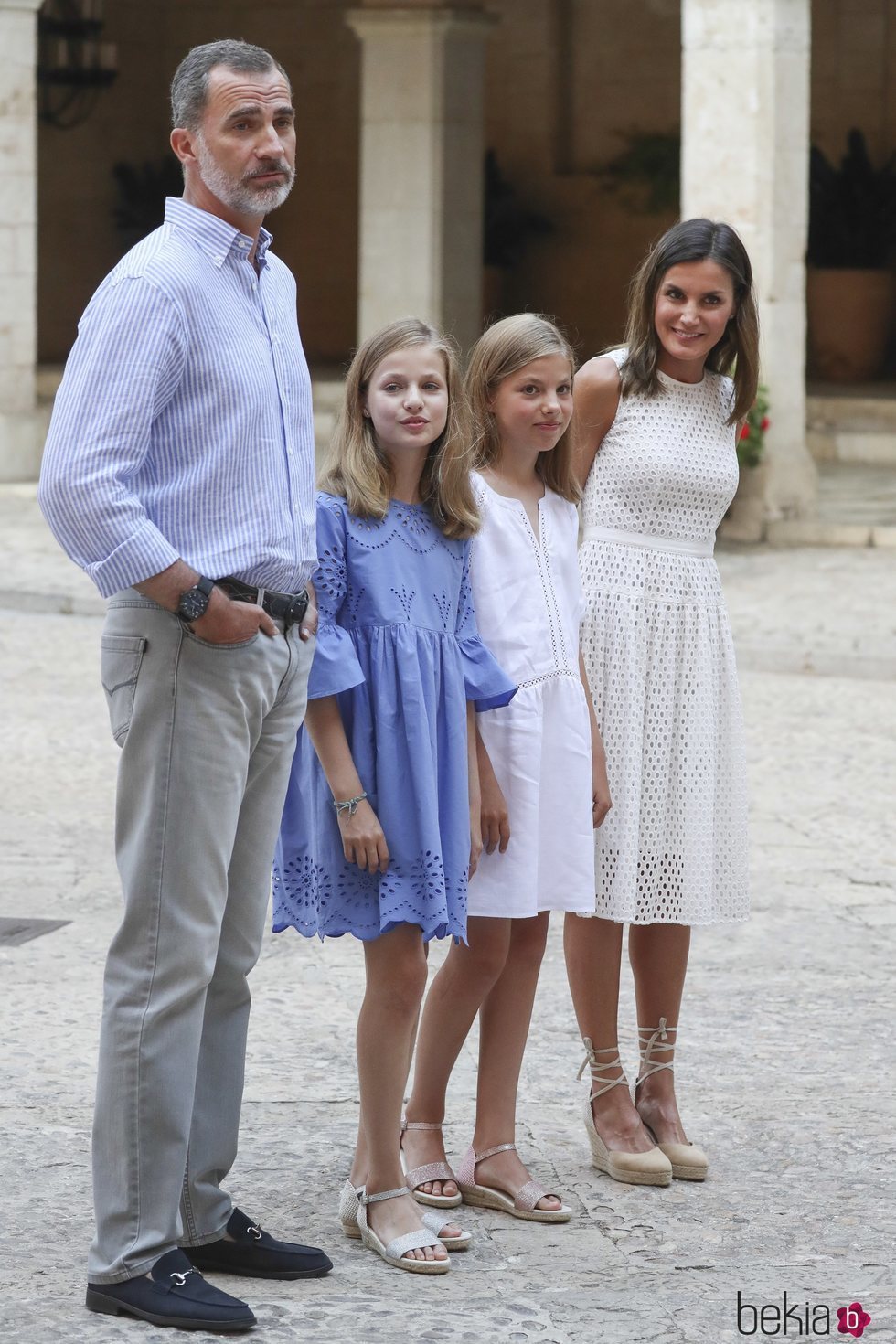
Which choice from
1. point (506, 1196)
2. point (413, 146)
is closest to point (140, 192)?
point (413, 146)

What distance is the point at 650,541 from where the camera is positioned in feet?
13.9

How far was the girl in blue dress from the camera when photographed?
140 inches

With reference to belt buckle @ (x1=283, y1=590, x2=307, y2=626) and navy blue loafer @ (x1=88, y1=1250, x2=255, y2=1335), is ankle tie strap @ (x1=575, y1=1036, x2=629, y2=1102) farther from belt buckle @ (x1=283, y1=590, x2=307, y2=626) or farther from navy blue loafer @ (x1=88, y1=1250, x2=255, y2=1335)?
belt buckle @ (x1=283, y1=590, x2=307, y2=626)

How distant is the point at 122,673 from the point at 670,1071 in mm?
1531

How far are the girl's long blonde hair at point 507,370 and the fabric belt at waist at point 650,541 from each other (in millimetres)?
222

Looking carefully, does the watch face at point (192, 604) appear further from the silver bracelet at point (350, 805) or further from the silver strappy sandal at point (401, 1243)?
the silver strappy sandal at point (401, 1243)

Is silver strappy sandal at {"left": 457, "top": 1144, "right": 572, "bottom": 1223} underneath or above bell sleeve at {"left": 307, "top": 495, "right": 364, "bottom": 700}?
underneath

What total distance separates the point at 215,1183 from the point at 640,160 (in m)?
18.5

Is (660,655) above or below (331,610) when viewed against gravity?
below

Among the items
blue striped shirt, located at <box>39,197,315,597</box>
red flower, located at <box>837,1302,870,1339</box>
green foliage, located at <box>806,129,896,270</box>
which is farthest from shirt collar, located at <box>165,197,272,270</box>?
green foliage, located at <box>806,129,896,270</box>

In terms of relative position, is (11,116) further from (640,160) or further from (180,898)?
(180,898)

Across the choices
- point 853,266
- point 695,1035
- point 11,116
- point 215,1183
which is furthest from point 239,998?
point 853,266

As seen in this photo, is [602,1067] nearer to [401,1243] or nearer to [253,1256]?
[401,1243]
